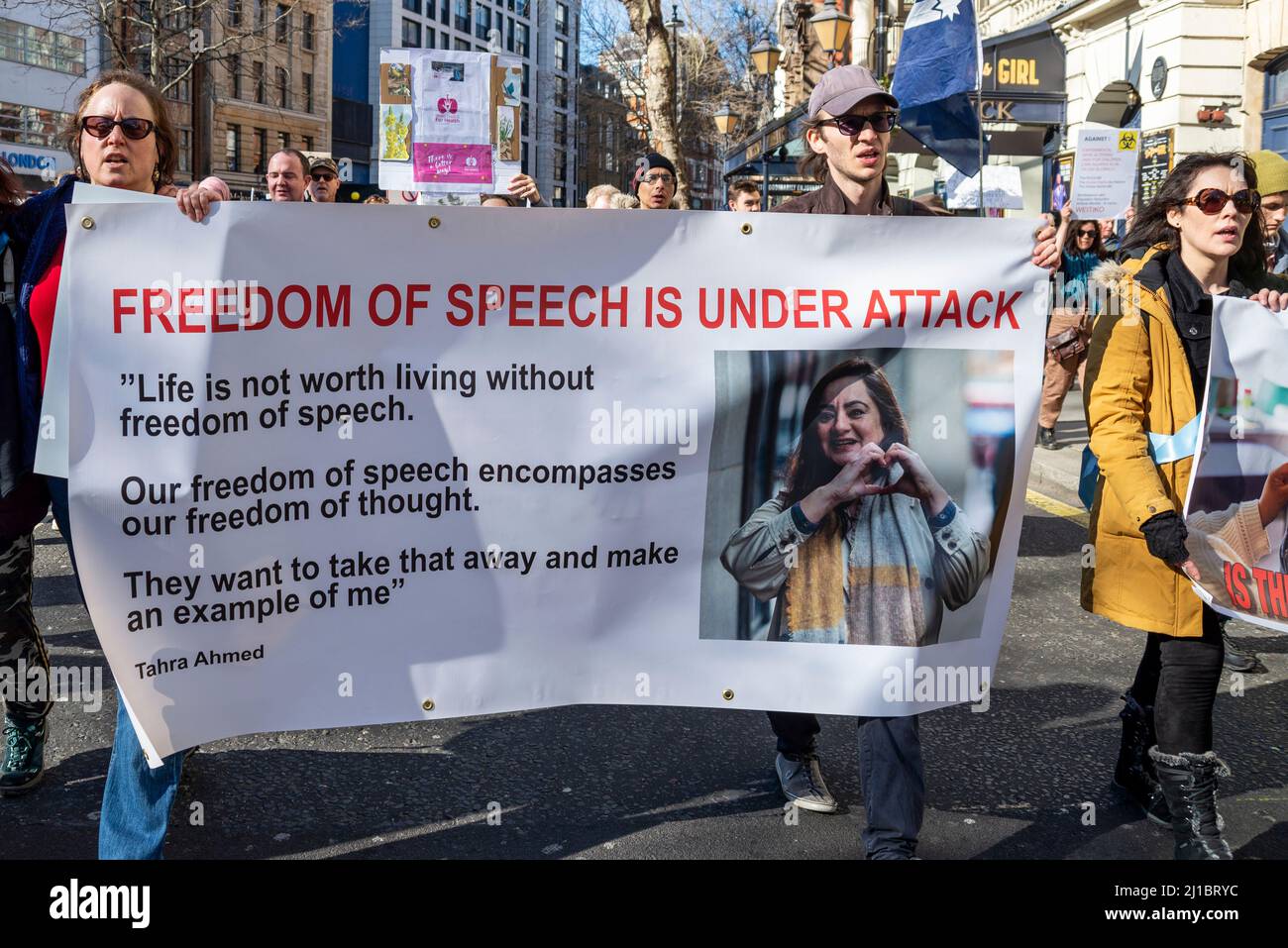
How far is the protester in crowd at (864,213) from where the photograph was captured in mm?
3250

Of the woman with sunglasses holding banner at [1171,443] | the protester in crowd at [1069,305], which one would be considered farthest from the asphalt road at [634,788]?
the protester in crowd at [1069,305]

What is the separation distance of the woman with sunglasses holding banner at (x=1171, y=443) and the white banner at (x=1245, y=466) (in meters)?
0.06

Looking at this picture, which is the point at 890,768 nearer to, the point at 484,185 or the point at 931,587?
the point at 931,587

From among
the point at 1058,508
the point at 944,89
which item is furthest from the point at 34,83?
the point at 944,89

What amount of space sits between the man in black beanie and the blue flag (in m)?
1.89

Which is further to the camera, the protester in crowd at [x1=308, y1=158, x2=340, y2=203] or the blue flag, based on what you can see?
the protester in crowd at [x1=308, y1=158, x2=340, y2=203]

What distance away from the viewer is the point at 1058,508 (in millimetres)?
9523

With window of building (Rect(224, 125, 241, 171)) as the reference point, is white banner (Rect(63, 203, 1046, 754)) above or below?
below

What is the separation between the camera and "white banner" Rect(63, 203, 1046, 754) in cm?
316

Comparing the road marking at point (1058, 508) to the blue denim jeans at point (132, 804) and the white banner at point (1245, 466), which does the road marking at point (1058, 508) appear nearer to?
the white banner at point (1245, 466)

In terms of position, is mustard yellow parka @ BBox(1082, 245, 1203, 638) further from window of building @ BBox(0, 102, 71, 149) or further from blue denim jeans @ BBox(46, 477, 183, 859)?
window of building @ BBox(0, 102, 71, 149)

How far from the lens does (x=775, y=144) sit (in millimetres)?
17578

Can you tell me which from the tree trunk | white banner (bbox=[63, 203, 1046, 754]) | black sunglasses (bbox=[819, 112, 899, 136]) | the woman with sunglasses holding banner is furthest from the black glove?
the tree trunk
